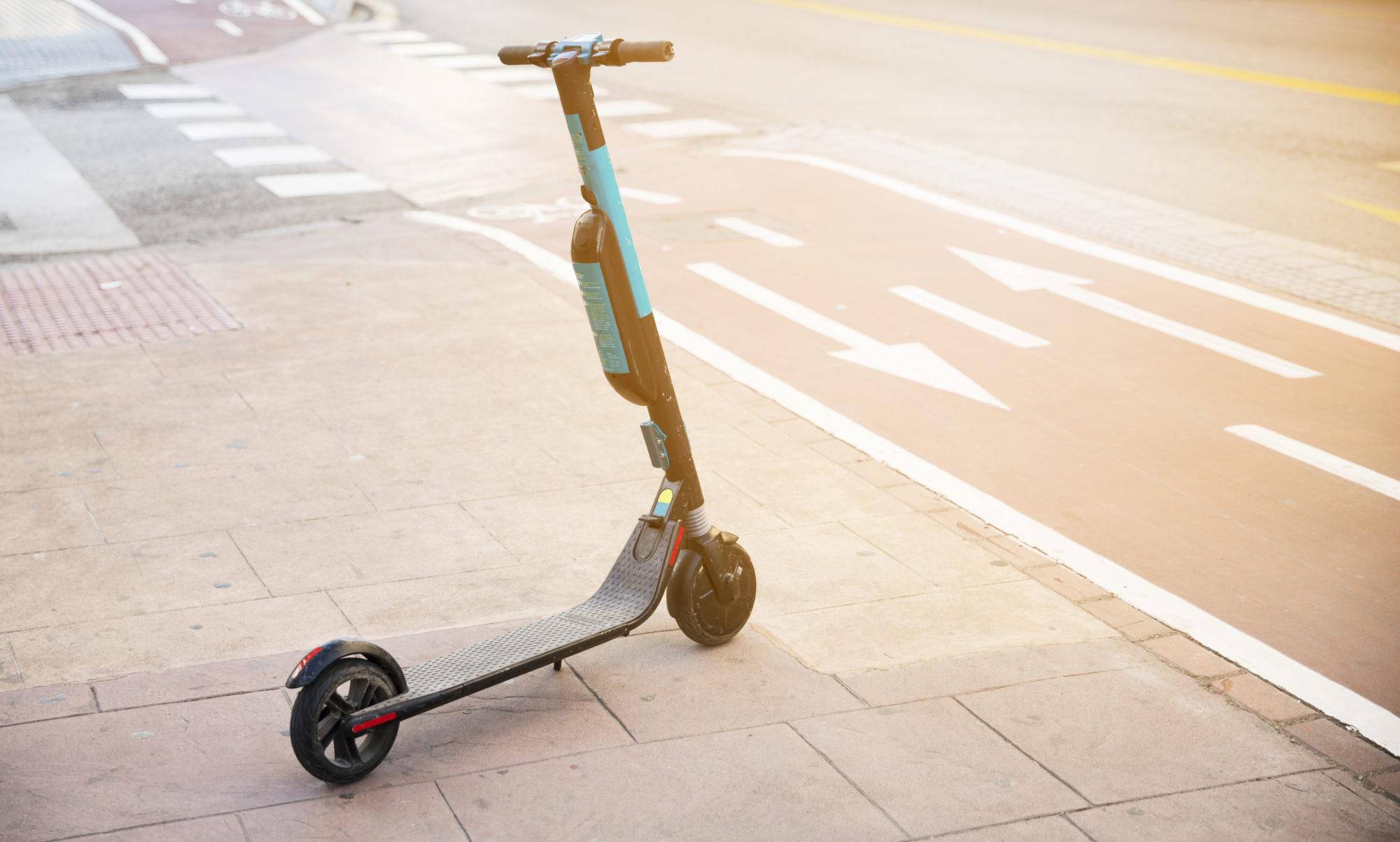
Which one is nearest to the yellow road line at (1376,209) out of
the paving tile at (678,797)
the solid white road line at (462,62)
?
the paving tile at (678,797)

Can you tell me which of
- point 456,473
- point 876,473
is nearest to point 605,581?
point 456,473

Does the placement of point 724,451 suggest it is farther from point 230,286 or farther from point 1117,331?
point 230,286

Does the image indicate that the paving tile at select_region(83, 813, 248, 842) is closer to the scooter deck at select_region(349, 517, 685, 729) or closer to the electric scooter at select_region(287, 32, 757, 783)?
the electric scooter at select_region(287, 32, 757, 783)

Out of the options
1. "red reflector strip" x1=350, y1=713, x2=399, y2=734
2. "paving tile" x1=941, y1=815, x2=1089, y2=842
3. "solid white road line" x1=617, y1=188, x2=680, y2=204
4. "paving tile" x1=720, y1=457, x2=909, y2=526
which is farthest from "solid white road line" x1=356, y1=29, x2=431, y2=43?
"paving tile" x1=941, y1=815, x2=1089, y2=842

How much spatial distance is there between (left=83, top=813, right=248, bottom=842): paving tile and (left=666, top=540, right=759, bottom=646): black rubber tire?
176cm

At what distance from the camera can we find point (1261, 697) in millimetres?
5031

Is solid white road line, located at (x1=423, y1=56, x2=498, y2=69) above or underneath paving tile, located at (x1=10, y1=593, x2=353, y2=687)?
above

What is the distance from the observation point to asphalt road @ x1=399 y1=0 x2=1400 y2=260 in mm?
14219

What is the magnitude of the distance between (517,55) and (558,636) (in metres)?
2.12

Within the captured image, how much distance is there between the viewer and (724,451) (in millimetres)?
7395

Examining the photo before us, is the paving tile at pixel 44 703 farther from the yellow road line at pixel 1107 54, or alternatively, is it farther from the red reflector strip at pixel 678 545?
the yellow road line at pixel 1107 54

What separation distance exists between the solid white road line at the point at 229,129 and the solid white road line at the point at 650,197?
5565 millimetres

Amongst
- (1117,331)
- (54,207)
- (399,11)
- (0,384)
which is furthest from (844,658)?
(399,11)

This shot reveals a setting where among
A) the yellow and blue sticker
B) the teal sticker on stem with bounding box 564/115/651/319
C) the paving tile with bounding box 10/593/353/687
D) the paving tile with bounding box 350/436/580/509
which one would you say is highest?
the teal sticker on stem with bounding box 564/115/651/319
